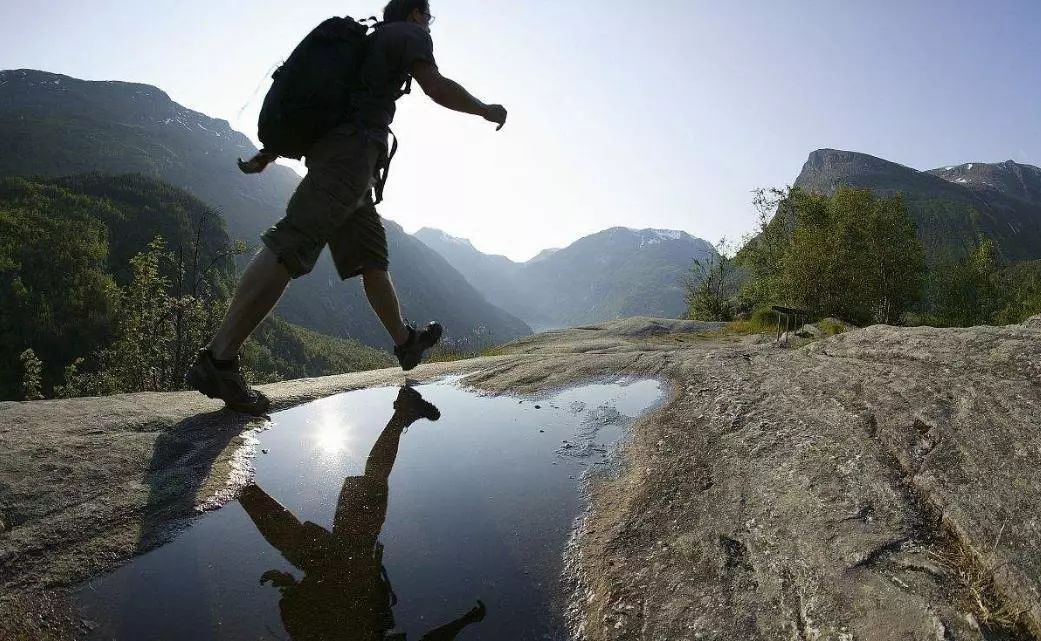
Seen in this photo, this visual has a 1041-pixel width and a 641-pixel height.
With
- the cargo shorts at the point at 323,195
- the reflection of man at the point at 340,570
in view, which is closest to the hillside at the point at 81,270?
the cargo shorts at the point at 323,195

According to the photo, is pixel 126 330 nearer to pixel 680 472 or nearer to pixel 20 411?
pixel 20 411

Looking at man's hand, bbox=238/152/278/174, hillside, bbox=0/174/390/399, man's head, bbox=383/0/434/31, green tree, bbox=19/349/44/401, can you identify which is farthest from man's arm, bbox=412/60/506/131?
hillside, bbox=0/174/390/399

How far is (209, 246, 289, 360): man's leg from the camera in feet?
9.45

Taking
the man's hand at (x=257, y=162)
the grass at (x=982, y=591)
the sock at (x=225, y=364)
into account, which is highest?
the man's hand at (x=257, y=162)

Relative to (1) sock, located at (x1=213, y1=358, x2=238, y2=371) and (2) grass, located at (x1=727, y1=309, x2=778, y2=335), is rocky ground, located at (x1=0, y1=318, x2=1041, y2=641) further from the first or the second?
(2) grass, located at (x1=727, y1=309, x2=778, y2=335)

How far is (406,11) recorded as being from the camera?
3.46 m

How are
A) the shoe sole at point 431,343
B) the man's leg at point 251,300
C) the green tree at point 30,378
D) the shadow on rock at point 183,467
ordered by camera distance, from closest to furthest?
the shadow on rock at point 183,467 → the man's leg at point 251,300 → the shoe sole at point 431,343 → the green tree at point 30,378

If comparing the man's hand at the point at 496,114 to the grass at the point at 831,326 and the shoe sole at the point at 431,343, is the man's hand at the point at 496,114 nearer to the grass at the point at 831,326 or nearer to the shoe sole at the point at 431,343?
the shoe sole at the point at 431,343

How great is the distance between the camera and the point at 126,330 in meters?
17.3

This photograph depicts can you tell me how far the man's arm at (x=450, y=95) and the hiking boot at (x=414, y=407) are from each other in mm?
2062

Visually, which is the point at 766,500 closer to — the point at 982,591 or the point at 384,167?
the point at 982,591

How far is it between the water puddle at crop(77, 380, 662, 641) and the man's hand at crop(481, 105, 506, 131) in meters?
1.99

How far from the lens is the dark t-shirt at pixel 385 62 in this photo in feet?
9.99

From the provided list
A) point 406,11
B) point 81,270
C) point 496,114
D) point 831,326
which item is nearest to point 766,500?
point 496,114
